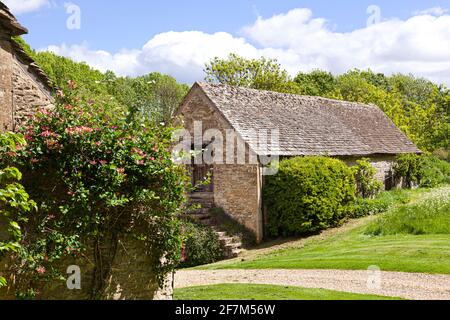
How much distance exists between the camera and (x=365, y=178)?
25125mm

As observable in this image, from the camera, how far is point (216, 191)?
21281 millimetres

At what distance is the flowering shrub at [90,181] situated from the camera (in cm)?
842

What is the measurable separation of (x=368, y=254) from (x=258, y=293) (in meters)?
5.07

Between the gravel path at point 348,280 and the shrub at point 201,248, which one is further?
the shrub at point 201,248

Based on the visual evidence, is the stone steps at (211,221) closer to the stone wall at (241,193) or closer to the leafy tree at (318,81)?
the stone wall at (241,193)

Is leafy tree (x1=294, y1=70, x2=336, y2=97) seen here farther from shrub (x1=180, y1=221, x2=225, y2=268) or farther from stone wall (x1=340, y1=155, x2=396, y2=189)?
shrub (x1=180, y1=221, x2=225, y2=268)

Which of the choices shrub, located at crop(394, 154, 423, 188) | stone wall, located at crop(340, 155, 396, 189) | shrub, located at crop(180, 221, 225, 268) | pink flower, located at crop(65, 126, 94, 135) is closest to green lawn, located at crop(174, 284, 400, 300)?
pink flower, located at crop(65, 126, 94, 135)

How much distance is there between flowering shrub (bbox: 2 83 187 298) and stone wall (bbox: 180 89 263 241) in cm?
1075

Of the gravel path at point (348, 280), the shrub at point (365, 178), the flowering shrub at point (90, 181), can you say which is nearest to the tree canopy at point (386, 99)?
the shrub at point (365, 178)

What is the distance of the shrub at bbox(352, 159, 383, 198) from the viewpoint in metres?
25.1

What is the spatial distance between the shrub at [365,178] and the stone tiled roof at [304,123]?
0.61 meters
